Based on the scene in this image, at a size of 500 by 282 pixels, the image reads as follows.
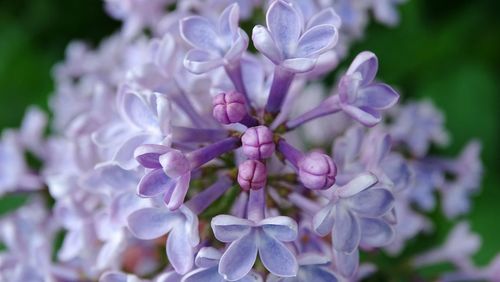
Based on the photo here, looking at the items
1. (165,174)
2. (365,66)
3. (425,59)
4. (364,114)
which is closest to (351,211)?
(364,114)

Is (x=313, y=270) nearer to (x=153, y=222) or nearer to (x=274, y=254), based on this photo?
(x=274, y=254)

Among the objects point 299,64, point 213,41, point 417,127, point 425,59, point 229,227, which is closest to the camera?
point 229,227

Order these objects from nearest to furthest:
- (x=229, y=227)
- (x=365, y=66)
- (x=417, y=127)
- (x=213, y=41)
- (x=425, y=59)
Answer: (x=229, y=227)
(x=365, y=66)
(x=213, y=41)
(x=417, y=127)
(x=425, y=59)

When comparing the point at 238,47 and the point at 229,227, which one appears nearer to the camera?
the point at 229,227

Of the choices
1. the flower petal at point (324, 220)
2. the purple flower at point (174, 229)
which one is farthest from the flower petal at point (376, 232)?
the purple flower at point (174, 229)

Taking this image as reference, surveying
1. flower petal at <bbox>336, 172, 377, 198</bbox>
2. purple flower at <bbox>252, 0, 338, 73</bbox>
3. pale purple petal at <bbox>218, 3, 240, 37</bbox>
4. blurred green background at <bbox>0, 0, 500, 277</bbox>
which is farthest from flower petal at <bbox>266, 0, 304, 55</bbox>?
blurred green background at <bbox>0, 0, 500, 277</bbox>

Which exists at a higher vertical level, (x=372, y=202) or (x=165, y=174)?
(x=165, y=174)

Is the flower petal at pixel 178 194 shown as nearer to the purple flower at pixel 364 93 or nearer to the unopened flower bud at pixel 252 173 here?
the unopened flower bud at pixel 252 173

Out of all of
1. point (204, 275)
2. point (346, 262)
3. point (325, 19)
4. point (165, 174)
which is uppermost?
point (325, 19)
